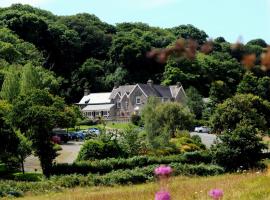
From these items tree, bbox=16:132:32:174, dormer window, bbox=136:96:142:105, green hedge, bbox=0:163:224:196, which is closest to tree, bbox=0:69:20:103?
tree, bbox=16:132:32:174

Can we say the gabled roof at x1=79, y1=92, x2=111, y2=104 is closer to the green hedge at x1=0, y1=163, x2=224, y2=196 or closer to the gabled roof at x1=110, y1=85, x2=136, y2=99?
the gabled roof at x1=110, y1=85, x2=136, y2=99

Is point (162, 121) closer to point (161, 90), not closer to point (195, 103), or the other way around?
point (195, 103)

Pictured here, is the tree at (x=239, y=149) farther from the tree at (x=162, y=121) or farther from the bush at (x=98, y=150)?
the tree at (x=162, y=121)

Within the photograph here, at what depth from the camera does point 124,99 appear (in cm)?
→ 9469

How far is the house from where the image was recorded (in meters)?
90.6

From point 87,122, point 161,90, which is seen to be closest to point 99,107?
point 161,90

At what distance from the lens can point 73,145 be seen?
51.8 metres

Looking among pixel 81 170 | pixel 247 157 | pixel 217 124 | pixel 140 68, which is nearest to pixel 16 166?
pixel 81 170

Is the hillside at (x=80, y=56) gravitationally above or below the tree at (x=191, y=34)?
above

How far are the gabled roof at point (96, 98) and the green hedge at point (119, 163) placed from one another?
61.0m

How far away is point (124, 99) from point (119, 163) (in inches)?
→ 2426

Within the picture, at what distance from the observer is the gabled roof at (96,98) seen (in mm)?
97438

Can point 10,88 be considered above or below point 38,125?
above

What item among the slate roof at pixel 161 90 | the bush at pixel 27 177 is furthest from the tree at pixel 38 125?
the slate roof at pixel 161 90
